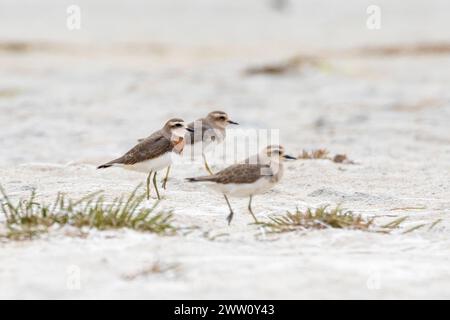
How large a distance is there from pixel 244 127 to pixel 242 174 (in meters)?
8.85

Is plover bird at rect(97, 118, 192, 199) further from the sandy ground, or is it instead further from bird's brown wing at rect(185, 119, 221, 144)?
bird's brown wing at rect(185, 119, 221, 144)

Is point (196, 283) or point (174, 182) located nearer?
point (196, 283)

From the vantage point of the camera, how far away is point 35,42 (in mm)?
31000

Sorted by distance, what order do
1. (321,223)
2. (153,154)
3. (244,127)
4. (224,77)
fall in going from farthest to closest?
(224,77)
(244,127)
(153,154)
(321,223)

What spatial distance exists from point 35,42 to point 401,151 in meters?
20.2

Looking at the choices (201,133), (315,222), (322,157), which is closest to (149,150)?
(201,133)

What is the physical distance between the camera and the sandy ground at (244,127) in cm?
591

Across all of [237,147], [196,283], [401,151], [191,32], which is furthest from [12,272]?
[191,32]

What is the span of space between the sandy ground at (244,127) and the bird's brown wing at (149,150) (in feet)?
1.34

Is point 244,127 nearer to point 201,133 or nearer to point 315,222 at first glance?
point 201,133

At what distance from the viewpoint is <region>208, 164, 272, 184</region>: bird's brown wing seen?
7297mm

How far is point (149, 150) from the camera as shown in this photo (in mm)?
8156
